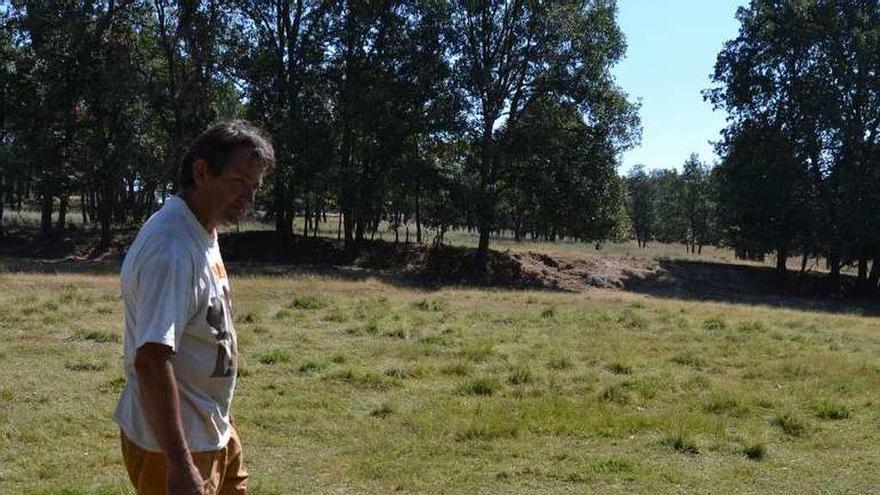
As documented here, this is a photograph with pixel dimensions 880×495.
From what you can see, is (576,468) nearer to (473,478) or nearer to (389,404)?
(473,478)

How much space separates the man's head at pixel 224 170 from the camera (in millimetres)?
2701

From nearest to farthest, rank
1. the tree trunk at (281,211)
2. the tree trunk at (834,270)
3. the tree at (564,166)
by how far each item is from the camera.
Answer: the tree at (564,166), the tree trunk at (834,270), the tree trunk at (281,211)

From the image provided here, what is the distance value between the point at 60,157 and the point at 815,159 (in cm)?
3316

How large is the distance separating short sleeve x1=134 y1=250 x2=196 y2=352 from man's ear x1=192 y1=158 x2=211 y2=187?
32 cm

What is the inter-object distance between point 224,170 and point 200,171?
3.4 inches

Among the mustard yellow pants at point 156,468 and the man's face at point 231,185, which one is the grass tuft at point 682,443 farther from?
the man's face at point 231,185

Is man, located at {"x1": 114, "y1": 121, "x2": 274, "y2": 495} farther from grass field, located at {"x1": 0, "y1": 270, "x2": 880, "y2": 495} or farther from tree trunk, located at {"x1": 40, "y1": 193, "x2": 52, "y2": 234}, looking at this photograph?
tree trunk, located at {"x1": 40, "y1": 193, "x2": 52, "y2": 234}

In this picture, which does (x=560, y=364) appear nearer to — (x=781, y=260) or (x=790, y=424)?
(x=790, y=424)

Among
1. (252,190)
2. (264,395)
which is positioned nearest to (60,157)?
(264,395)

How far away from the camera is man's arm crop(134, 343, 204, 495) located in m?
2.44

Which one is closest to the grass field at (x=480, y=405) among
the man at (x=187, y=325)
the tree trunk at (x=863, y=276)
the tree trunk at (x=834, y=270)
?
the man at (x=187, y=325)

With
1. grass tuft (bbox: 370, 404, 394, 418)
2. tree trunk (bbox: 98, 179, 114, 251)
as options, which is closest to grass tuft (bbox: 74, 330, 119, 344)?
grass tuft (bbox: 370, 404, 394, 418)

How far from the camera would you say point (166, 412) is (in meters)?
2.45

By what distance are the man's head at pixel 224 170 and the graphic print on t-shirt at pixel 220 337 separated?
11.8 inches
